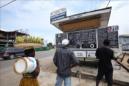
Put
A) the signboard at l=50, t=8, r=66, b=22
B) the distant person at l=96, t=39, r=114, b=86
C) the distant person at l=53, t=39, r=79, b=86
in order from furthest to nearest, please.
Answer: the signboard at l=50, t=8, r=66, b=22 < the distant person at l=96, t=39, r=114, b=86 < the distant person at l=53, t=39, r=79, b=86

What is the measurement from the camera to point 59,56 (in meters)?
4.60

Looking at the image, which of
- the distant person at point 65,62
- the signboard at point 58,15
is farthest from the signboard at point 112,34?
the distant person at point 65,62

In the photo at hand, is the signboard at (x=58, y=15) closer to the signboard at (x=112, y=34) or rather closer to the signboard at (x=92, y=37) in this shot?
the signboard at (x=92, y=37)

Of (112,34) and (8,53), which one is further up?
(112,34)

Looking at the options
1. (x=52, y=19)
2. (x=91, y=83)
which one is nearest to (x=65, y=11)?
(x=52, y=19)

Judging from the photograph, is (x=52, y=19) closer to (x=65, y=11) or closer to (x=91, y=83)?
(x=65, y=11)

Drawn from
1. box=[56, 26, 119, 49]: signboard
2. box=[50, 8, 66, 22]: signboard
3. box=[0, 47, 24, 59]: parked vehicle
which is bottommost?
box=[0, 47, 24, 59]: parked vehicle

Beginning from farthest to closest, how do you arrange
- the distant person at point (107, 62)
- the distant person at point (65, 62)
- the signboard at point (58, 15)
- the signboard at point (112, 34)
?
1. the signboard at point (58, 15)
2. the signboard at point (112, 34)
3. the distant person at point (107, 62)
4. the distant person at point (65, 62)

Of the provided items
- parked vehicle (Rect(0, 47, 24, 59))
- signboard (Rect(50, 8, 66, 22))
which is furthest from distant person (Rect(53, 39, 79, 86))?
parked vehicle (Rect(0, 47, 24, 59))

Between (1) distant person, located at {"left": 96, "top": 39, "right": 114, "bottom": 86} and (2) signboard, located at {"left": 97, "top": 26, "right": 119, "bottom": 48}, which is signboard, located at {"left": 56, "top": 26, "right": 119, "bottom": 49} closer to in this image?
(2) signboard, located at {"left": 97, "top": 26, "right": 119, "bottom": 48}

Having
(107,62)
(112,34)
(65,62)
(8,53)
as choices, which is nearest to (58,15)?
(112,34)

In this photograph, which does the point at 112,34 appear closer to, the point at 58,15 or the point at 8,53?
the point at 58,15

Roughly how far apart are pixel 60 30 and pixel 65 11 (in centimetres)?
A: 149

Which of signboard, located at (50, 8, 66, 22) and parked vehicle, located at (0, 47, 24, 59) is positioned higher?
signboard, located at (50, 8, 66, 22)
